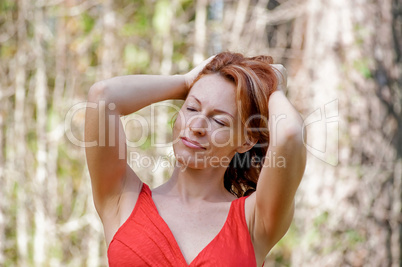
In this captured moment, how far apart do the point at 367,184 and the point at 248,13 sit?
64.0 inches

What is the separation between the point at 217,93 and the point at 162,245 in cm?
51

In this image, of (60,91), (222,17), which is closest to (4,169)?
(60,91)

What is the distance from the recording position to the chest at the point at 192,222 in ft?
5.75

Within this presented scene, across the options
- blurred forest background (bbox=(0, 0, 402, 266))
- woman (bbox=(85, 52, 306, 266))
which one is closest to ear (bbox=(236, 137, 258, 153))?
woman (bbox=(85, 52, 306, 266))

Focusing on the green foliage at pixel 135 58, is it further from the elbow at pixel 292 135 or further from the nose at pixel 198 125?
the elbow at pixel 292 135

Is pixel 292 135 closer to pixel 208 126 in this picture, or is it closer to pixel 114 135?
pixel 208 126

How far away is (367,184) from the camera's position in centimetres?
371

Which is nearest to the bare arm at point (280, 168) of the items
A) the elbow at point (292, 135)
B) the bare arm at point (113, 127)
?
the elbow at point (292, 135)

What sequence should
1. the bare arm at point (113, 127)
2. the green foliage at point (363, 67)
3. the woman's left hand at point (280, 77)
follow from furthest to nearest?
the green foliage at point (363, 67), the woman's left hand at point (280, 77), the bare arm at point (113, 127)

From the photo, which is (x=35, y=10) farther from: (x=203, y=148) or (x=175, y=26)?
(x=203, y=148)

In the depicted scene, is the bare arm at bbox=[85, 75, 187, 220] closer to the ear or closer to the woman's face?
the woman's face

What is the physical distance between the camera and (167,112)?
4031mm

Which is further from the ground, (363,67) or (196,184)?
(363,67)

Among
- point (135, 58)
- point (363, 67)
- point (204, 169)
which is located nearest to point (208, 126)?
point (204, 169)
